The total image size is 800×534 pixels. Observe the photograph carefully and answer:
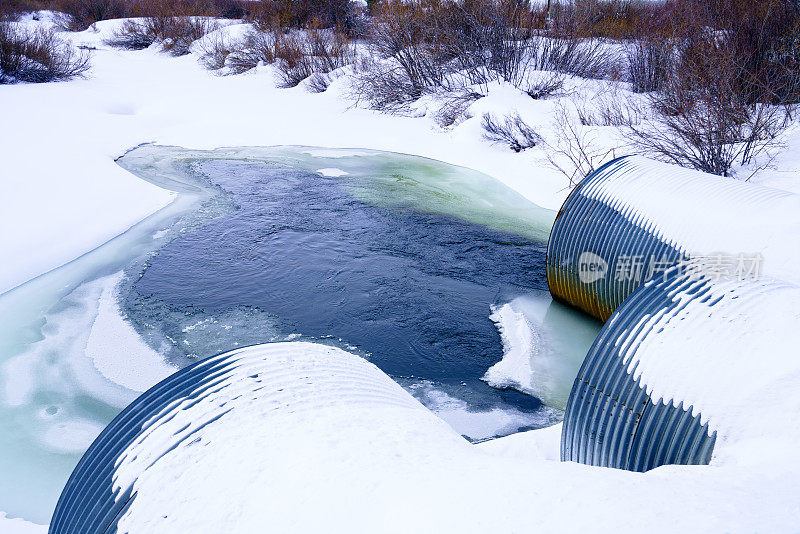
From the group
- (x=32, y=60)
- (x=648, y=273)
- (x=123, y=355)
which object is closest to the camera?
(x=648, y=273)

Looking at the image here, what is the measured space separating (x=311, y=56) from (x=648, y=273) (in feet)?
50.9

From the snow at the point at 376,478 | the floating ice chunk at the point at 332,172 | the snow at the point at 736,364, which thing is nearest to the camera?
the snow at the point at 376,478

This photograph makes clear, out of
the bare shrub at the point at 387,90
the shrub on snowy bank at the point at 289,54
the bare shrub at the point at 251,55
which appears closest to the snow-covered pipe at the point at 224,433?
the bare shrub at the point at 387,90

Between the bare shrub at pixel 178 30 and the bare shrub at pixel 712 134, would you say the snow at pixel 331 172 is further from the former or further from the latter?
the bare shrub at pixel 178 30

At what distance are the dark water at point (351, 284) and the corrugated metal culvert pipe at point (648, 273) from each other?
1.02 meters

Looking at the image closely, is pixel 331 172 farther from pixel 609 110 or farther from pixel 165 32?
pixel 165 32

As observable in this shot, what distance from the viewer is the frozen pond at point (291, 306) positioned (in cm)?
407

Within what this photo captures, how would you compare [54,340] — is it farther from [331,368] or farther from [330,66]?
[330,66]

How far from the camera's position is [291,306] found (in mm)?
5555

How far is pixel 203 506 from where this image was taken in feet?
5.99

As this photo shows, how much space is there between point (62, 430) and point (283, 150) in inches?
326

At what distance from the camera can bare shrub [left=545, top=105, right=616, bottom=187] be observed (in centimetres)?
835

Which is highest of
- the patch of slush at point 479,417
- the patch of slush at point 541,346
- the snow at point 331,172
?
the snow at point 331,172

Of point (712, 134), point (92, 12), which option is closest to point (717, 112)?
point (712, 134)
